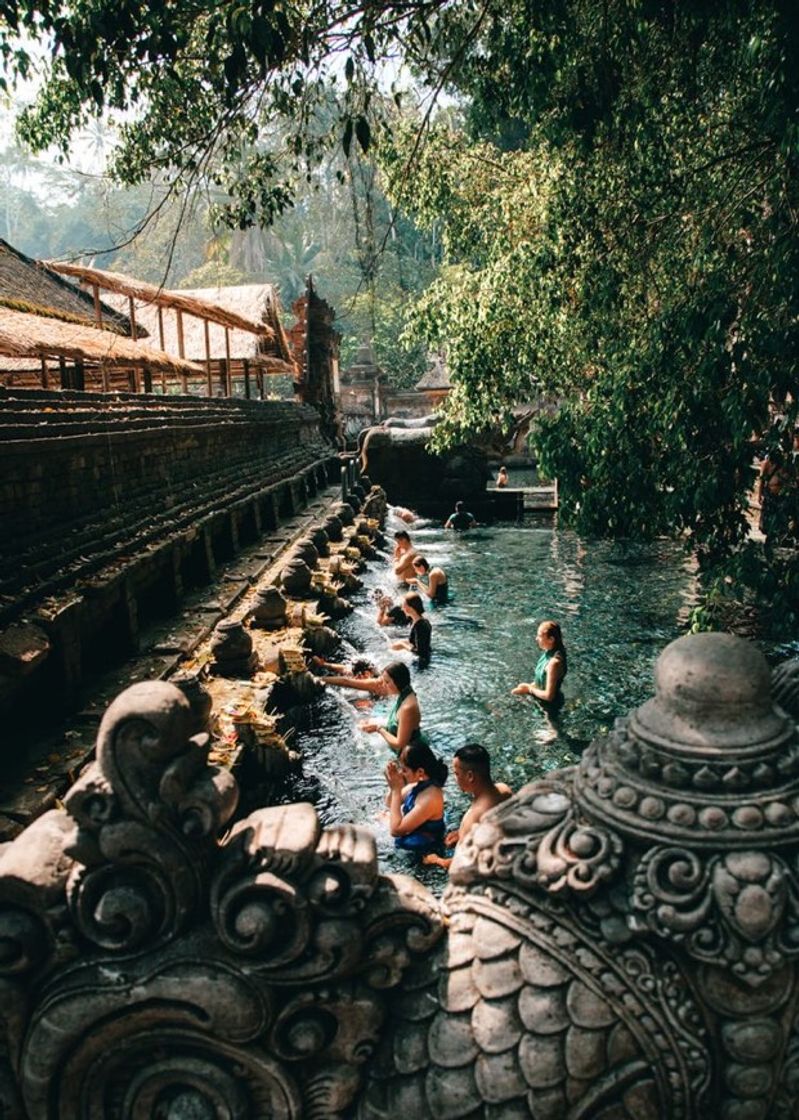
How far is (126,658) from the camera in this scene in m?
7.30

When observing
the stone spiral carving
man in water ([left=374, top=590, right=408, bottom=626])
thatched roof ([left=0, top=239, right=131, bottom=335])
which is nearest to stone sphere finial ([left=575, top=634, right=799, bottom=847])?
the stone spiral carving

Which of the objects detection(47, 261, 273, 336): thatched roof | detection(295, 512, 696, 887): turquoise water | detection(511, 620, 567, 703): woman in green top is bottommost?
detection(295, 512, 696, 887): turquoise water

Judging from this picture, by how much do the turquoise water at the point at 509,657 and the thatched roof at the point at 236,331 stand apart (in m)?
11.4

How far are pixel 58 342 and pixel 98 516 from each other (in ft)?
15.2

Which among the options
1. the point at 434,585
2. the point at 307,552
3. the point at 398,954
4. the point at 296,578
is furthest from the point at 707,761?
the point at 434,585

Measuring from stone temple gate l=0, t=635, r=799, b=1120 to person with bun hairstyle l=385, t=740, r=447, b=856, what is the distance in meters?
3.53

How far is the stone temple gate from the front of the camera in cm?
196

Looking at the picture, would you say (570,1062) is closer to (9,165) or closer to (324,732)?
(324,732)

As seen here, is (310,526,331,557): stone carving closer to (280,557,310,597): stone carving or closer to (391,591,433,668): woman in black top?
(280,557,310,597): stone carving

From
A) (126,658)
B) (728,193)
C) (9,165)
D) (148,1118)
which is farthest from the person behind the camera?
(9,165)

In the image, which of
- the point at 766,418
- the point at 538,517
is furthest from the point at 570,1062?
the point at 538,517

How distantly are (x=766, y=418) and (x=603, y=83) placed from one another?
2.92 metres

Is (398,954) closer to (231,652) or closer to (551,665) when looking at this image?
(231,652)

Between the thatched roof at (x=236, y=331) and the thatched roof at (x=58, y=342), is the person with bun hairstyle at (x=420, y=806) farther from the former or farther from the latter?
the thatched roof at (x=236, y=331)
